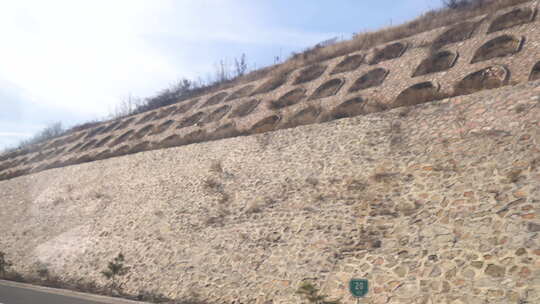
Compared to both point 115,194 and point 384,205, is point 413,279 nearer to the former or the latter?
point 384,205

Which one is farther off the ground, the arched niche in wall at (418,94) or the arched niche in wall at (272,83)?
the arched niche in wall at (272,83)

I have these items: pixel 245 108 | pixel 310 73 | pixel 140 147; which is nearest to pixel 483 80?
pixel 310 73

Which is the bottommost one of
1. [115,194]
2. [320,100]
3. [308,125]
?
[115,194]

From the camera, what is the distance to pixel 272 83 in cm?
3053

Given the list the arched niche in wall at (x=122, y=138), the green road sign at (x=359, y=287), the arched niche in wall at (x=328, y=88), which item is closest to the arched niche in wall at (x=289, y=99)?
the arched niche in wall at (x=328, y=88)

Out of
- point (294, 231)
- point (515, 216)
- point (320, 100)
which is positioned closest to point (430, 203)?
point (515, 216)

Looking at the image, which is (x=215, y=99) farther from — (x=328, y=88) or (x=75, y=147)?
(x=75, y=147)

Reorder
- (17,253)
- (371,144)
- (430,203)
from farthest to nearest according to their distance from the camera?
(17,253), (371,144), (430,203)

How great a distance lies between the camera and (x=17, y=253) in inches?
797

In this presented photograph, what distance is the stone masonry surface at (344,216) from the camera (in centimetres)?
852

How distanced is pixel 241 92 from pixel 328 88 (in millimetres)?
10566

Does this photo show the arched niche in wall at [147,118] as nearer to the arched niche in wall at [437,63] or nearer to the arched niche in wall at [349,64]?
the arched niche in wall at [349,64]

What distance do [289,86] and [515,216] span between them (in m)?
21.0

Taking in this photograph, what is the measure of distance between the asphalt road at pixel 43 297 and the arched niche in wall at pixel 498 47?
1954 centimetres
